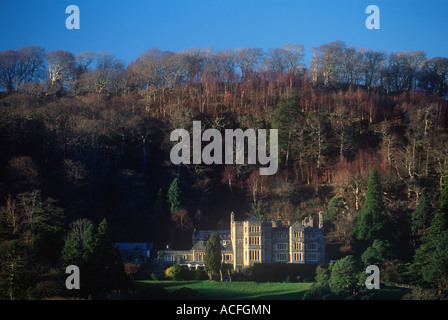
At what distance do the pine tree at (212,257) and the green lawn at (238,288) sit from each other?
126 centimetres

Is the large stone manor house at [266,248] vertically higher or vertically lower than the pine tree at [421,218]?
lower

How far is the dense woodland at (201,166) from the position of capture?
2771 inches

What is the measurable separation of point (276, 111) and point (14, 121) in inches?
1181

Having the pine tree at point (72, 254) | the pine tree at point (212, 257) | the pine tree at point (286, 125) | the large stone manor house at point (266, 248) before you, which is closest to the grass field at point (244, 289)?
the pine tree at point (212, 257)

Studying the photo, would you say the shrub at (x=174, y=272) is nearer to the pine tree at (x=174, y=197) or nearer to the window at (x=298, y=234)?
the pine tree at (x=174, y=197)

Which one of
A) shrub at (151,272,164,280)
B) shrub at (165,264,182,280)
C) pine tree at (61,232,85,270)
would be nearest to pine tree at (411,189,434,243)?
shrub at (165,264,182,280)

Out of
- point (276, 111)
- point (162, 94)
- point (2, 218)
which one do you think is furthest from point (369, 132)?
point (2, 218)

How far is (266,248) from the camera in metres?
67.2

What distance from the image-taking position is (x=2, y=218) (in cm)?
5900

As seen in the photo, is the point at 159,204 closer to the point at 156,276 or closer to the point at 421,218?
the point at 156,276

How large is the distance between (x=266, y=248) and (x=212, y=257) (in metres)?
5.79

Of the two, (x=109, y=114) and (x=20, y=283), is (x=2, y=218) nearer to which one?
(x=20, y=283)

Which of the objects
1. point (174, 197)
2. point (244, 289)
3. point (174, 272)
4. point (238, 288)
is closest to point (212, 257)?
point (174, 272)

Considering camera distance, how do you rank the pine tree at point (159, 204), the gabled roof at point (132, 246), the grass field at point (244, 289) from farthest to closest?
1. the pine tree at point (159, 204)
2. the gabled roof at point (132, 246)
3. the grass field at point (244, 289)
